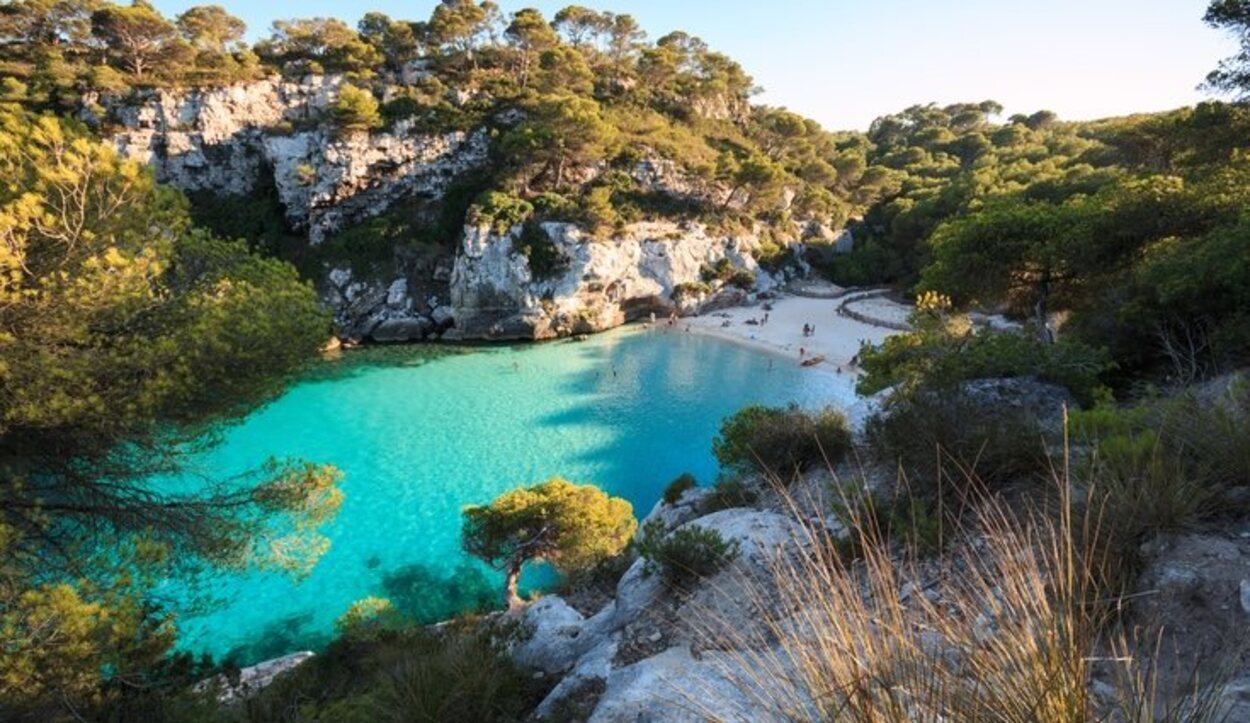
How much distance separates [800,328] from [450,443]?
21.0 meters

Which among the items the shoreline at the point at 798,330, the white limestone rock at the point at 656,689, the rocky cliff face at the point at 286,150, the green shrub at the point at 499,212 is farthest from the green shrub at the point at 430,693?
the rocky cliff face at the point at 286,150

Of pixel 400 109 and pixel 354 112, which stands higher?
pixel 400 109

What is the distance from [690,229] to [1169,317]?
102 ft

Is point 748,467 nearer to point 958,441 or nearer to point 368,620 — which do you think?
point 958,441

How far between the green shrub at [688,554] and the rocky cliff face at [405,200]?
1099 inches

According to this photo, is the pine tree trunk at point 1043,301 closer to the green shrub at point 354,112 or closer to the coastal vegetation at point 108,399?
the coastal vegetation at point 108,399

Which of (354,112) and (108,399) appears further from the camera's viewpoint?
(354,112)

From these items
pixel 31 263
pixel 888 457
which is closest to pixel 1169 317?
pixel 888 457

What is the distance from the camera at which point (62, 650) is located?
3.86m

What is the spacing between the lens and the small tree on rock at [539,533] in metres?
10.6

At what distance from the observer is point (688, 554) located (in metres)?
5.23

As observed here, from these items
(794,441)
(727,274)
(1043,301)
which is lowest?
(794,441)

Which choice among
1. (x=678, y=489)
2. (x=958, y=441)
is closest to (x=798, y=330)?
(x=678, y=489)

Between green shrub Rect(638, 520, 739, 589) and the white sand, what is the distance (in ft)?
70.9
